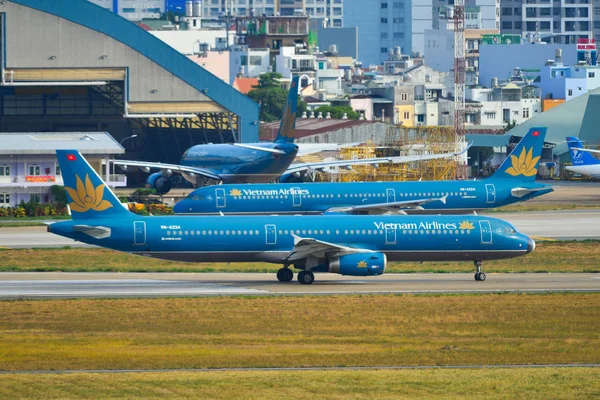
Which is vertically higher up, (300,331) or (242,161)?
(242,161)

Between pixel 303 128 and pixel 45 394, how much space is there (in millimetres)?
110538

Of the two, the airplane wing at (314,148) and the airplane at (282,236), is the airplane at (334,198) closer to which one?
the airplane at (282,236)

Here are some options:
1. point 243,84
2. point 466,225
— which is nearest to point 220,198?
point 466,225

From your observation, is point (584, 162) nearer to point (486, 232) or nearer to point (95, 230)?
point (486, 232)

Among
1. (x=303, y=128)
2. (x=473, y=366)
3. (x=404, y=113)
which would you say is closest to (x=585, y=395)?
(x=473, y=366)

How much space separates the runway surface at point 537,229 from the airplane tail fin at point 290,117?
1851cm

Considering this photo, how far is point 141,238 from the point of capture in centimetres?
5300

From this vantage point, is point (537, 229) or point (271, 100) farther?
point (271, 100)

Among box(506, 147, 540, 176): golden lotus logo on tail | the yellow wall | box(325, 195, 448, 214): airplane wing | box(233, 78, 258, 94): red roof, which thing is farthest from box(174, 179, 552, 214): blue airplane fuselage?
box(233, 78, 258, 94): red roof

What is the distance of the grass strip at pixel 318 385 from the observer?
31500mm

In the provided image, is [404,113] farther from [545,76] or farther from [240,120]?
[240,120]

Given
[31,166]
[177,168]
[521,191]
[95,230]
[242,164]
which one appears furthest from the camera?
[242,164]

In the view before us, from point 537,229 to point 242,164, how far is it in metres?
31.4

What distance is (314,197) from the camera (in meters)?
78.6
